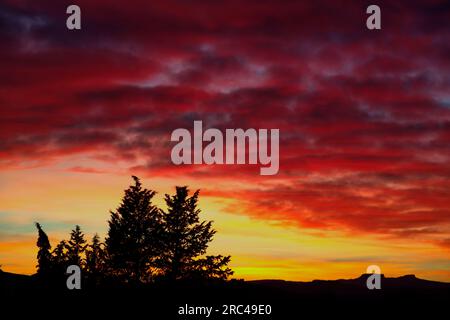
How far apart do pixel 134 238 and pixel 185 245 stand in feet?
12.1

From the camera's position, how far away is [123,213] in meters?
45.2

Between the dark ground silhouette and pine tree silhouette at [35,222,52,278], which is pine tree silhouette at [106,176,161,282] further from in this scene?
pine tree silhouette at [35,222,52,278]

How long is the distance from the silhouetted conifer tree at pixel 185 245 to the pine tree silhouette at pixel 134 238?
94cm

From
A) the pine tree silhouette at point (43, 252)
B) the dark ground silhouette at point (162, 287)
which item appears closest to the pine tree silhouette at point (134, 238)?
the dark ground silhouette at point (162, 287)

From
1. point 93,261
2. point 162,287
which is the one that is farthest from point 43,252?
point 162,287

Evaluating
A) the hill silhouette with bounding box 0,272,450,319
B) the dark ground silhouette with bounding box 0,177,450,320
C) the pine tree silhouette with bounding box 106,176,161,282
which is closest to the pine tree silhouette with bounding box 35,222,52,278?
the dark ground silhouette with bounding box 0,177,450,320

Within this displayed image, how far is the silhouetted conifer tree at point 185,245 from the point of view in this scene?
44281mm

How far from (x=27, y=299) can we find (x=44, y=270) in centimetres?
2057
